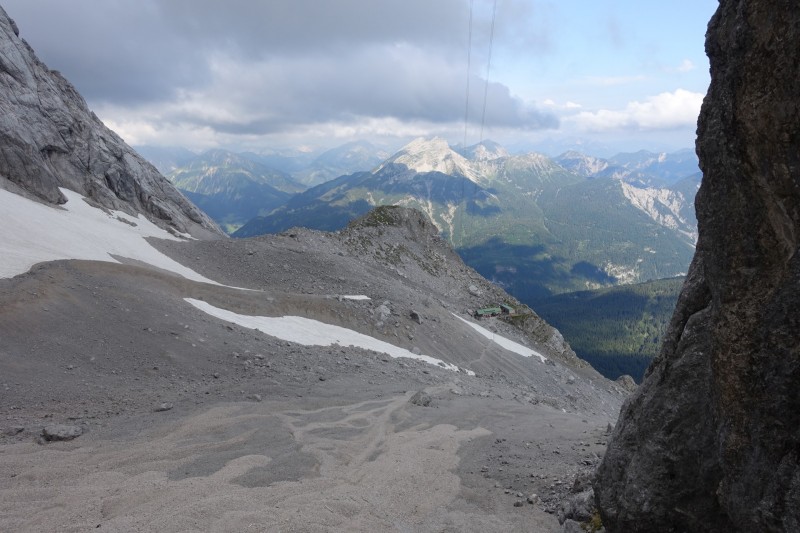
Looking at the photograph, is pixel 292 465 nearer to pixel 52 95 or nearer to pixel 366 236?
pixel 366 236

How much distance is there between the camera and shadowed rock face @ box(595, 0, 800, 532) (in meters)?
6.64

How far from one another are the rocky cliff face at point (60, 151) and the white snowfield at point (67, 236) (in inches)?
154

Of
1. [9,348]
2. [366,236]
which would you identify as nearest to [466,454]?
[9,348]

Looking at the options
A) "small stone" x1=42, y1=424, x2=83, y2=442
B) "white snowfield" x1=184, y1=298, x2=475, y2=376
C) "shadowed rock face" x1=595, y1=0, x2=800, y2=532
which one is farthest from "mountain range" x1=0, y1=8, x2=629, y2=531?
"shadowed rock face" x1=595, y1=0, x2=800, y2=532

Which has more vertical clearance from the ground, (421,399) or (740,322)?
(740,322)

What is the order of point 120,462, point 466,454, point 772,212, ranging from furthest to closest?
point 466,454
point 120,462
point 772,212

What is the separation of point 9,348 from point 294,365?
14125 millimetres

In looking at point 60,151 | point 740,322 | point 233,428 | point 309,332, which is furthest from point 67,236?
point 740,322

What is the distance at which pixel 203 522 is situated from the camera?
12.1 meters

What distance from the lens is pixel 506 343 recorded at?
178 ft

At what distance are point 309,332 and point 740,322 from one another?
3198 cm

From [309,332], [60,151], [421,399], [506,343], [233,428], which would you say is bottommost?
[506,343]

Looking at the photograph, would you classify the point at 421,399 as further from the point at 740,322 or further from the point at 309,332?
the point at 740,322

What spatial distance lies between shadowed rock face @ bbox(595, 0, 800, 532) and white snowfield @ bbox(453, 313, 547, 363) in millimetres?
43106
